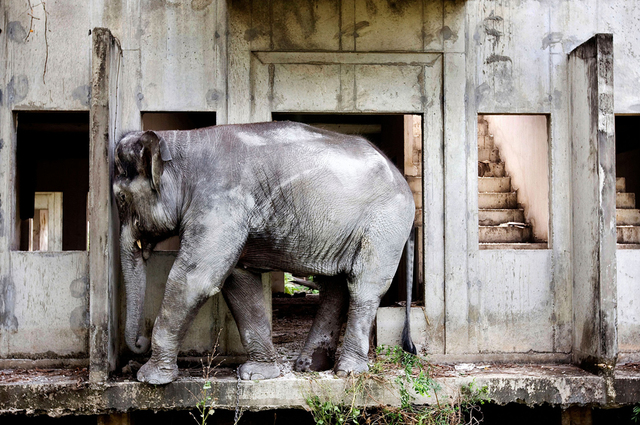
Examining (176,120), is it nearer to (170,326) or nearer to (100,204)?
(100,204)

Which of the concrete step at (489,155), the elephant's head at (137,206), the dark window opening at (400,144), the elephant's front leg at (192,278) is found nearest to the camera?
the elephant's front leg at (192,278)

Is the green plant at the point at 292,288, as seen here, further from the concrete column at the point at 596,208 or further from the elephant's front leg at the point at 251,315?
the concrete column at the point at 596,208

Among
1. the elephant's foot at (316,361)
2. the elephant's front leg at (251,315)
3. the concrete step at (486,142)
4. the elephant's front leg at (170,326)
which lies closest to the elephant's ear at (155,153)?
the elephant's front leg at (170,326)

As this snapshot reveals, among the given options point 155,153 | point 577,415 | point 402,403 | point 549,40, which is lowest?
point 577,415

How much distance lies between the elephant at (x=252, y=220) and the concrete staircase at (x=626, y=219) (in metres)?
3.05

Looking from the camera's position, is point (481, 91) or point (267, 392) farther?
point (481, 91)

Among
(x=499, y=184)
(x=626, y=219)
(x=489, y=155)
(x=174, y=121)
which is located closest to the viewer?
(x=626, y=219)

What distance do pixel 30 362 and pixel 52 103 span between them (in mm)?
2642

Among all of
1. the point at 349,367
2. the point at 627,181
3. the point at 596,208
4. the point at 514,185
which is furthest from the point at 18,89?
the point at 627,181

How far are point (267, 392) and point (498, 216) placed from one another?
4444 millimetres

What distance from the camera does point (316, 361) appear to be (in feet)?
18.4

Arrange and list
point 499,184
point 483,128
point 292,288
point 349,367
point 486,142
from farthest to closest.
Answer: point 292,288
point 483,128
point 486,142
point 499,184
point 349,367

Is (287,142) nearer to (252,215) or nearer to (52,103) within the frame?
(252,215)

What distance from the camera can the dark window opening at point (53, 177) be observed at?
34.0ft
